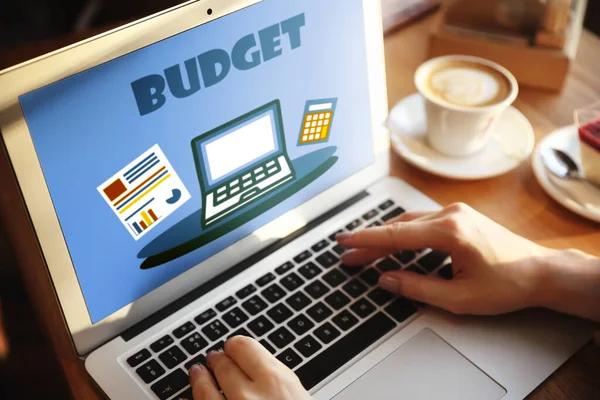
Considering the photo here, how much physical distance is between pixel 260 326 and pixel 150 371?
123 millimetres

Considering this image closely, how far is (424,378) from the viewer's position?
0.62 metres

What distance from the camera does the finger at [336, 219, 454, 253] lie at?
0.69 m

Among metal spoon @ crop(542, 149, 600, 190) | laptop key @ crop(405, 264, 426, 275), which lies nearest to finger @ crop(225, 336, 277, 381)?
laptop key @ crop(405, 264, 426, 275)

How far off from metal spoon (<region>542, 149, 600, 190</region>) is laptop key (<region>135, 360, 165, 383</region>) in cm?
58

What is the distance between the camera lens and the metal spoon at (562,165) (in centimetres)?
84

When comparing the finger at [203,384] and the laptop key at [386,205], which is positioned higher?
the laptop key at [386,205]

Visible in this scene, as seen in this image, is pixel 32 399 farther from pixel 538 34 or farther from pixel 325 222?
pixel 538 34

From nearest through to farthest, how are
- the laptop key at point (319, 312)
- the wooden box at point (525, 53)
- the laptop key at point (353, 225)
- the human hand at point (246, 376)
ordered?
the human hand at point (246, 376), the laptop key at point (319, 312), the laptop key at point (353, 225), the wooden box at point (525, 53)

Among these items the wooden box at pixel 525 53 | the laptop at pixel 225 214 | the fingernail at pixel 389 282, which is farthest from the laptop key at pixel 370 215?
the wooden box at pixel 525 53

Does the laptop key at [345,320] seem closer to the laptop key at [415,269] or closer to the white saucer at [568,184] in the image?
the laptop key at [415,269]

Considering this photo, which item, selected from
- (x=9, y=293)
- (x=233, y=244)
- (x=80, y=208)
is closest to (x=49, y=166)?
(x=80, y=208)

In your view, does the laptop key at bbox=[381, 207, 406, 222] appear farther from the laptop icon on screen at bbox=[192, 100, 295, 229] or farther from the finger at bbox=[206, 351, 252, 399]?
the finger at bbox=[206, 351, 252, 399]

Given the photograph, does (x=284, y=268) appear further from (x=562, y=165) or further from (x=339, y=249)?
(x=562, y=165)

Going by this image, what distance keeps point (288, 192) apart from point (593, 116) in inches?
17.6
